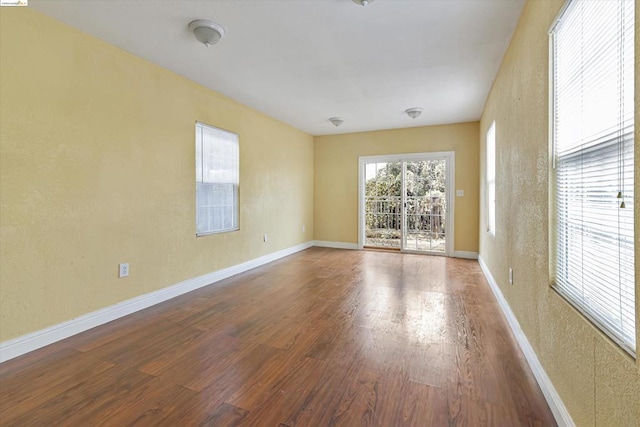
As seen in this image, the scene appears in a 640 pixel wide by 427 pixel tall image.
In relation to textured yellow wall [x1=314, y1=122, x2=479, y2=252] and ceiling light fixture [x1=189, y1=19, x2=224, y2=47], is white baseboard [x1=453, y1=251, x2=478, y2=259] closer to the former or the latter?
textured yellow wall [x1=314, y1=122, x2=479, y2=252]

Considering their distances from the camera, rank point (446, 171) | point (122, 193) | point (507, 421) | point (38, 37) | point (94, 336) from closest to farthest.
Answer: point (507, 421) < point (38, 37) < point (94, 336) < point (122, 193) < point (446, 171)

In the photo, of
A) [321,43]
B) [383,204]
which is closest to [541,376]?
[321,43]

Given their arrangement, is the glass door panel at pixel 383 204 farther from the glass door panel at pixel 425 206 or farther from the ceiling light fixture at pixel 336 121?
the ceiling light fixture at pixel 336 121

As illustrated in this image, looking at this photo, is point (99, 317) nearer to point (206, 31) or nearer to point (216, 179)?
point (216, 179)

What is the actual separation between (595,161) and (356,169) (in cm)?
509

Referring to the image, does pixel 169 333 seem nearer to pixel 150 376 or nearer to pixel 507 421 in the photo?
pixel 150 376

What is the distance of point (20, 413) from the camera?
1.53m

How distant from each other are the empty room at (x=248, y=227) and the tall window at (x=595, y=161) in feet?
0.04

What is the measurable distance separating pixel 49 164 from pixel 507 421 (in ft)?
10.9

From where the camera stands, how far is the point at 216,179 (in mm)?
3914

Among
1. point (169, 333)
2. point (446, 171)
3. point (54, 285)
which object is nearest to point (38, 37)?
point (54, 285)

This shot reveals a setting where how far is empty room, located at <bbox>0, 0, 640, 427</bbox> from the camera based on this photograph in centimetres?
128

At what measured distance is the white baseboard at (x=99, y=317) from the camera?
6.85 ft

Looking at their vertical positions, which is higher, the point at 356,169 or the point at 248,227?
the point at 356,169
